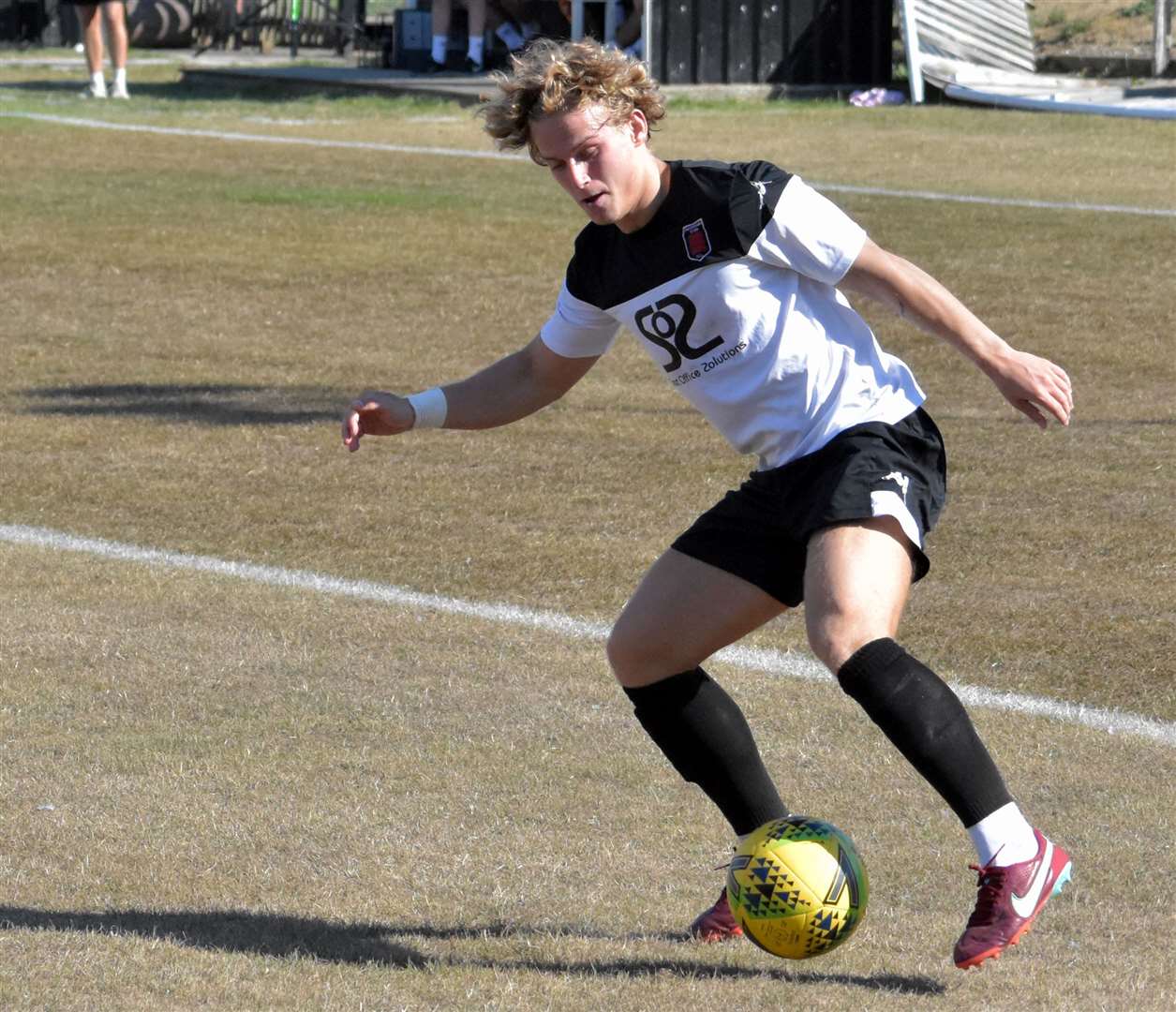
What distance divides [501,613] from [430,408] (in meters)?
2.23

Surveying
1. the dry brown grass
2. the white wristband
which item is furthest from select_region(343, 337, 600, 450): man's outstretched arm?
the dry brown grass

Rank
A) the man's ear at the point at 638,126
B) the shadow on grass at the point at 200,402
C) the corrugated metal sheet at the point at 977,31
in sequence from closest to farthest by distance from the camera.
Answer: the man's ear at the point at 638,126 < the shadow on grass at the point at 200,402 < the corrugated metal sheet at the point at 977,31

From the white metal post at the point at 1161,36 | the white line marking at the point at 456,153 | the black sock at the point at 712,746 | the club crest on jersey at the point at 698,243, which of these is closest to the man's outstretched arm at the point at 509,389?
the club crest on jersey at the point at 698,243

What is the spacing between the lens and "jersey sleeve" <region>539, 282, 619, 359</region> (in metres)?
4.47

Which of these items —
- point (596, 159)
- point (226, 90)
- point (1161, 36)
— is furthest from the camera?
point (226, 90)

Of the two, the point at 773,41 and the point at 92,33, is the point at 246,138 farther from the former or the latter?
the point at 773,41

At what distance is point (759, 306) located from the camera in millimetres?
4141

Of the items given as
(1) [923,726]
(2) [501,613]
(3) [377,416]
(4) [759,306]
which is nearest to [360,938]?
(3) [377,416]

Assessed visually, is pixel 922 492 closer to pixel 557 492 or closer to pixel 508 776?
pixel 508 776

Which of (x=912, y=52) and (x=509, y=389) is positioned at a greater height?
(x=509, y=389)

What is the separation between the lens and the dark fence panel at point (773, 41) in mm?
24141

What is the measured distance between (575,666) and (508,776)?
1.04 meters

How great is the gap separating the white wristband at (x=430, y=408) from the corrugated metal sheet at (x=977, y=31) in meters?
20.4

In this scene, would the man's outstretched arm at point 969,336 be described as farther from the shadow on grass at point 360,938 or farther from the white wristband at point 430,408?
the shadow on grass at point 360,938
